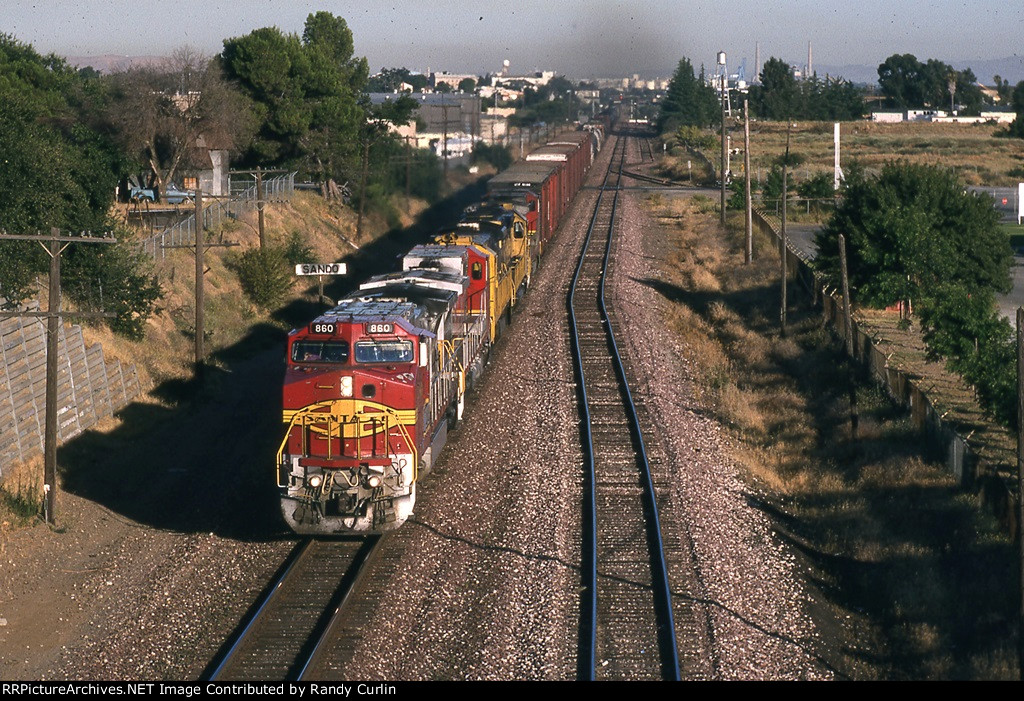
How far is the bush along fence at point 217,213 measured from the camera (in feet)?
141

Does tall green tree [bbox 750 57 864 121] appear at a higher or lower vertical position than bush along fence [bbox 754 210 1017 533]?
higher

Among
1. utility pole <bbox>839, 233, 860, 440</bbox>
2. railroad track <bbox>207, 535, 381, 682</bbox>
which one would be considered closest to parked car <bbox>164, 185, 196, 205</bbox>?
utility pole <bbox>839, 233, 860, 440</bbox>

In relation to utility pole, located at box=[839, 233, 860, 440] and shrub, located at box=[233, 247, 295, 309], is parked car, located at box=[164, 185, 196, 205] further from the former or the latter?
utility pole, located at box=[839, 233, 860, 440]

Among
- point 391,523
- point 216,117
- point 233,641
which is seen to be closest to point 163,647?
point 233,641

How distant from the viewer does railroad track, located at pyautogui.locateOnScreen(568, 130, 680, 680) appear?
1427cm

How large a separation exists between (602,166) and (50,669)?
331ft

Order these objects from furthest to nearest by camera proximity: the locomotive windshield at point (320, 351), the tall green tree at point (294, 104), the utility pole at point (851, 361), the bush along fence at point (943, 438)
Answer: the tall green tree at point (294, 104)
the utility pole at point (851, 361)
the bush along fence at point (943, 438)
the locomotive windshield at point (320, 351)

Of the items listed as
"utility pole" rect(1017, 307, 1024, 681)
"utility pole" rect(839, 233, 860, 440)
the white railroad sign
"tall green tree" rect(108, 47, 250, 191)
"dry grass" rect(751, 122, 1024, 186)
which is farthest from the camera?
"dry grass" rect(751, 122, 1024, 186)

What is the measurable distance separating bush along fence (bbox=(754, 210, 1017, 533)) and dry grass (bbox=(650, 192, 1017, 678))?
309 mm

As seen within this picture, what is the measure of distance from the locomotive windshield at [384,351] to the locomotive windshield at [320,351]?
23cm

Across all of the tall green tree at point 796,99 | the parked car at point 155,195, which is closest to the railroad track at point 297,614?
the parked car at point 155,195

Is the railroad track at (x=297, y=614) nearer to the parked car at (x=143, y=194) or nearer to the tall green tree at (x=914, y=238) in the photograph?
the tall green tree at (x=914, y=238)

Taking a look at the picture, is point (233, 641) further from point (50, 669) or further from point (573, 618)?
point (573, 618)

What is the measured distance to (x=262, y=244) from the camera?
44.1 metres
